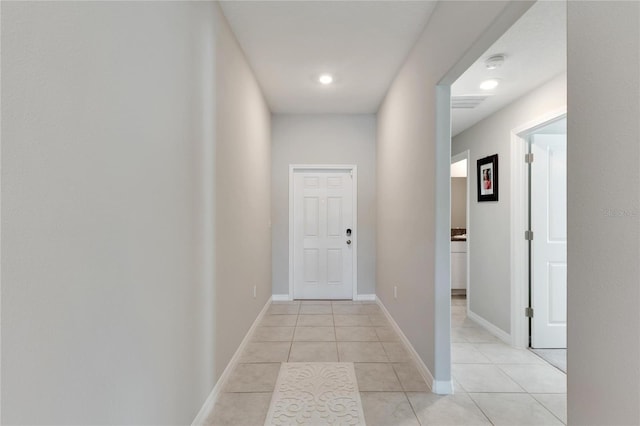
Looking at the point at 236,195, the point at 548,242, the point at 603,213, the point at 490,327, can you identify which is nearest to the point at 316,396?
the point at 236,195

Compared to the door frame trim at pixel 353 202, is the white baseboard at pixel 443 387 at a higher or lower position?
lower

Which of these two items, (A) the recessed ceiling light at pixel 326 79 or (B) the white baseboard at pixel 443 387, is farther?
(A) the recessed ceiling light at pixel 326 79

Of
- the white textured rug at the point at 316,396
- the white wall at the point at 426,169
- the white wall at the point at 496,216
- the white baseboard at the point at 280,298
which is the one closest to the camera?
the white wall at the point at 426,169

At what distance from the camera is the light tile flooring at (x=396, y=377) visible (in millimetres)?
1858

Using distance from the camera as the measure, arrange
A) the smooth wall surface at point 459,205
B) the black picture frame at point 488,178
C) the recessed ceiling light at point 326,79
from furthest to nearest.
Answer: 1. the smooth wall surface at point 459,205
2. the black picture frame at point 488,178
3. the recessed ceiling light at point 326,79

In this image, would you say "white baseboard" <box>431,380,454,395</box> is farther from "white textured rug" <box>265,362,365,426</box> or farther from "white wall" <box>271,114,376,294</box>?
"white wall" <box>271,114,376,294</box>

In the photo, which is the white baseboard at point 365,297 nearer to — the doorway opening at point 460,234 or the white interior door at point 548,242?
the doorway opening at point 460,234

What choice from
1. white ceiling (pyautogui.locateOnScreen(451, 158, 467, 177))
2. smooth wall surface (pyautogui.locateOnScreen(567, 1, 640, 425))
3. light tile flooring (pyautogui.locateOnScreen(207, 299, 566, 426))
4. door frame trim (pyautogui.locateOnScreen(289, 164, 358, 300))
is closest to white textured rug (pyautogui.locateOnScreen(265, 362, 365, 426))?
light tile flooring (pyautogui.locateOnScreen(207, 299, 566, 426))

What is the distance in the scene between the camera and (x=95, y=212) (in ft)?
3.14

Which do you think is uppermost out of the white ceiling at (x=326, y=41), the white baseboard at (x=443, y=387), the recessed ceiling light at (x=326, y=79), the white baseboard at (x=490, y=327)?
the white ceiling at (x=326, y=41)

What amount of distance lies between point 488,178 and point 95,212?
3.61m

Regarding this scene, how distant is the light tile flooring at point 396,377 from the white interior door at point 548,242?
361 millimetres

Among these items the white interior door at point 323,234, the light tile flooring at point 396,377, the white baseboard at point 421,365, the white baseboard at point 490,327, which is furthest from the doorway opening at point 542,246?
the white interior door at point 323,234

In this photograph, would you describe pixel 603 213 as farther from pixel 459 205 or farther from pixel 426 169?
pixel 459 205
